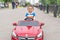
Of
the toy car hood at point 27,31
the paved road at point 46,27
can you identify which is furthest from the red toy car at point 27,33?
the paved road at point 46,27

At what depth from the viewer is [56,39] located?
1274 centimetres

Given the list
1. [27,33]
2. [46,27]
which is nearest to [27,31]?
[27,33]

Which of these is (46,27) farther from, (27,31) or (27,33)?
(27,33)

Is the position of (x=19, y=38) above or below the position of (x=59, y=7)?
above

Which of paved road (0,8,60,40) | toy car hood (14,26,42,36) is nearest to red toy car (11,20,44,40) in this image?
toy car hood (14,26,42,36)

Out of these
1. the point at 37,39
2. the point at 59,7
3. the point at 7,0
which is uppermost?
the point at 37,39

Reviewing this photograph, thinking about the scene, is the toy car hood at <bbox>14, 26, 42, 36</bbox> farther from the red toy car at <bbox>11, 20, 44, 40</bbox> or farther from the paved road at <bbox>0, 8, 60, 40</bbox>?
the paved road at <bbox>0, 8, 60, 40</bbox>

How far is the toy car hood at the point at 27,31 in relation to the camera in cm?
994

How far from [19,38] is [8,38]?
9.81ft

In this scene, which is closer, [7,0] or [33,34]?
[33,34]

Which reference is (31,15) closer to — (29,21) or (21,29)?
(29,21)

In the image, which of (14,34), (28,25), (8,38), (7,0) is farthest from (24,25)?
(7,0)

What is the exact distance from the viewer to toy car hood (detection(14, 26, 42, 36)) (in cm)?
994

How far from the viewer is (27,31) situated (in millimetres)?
10133
